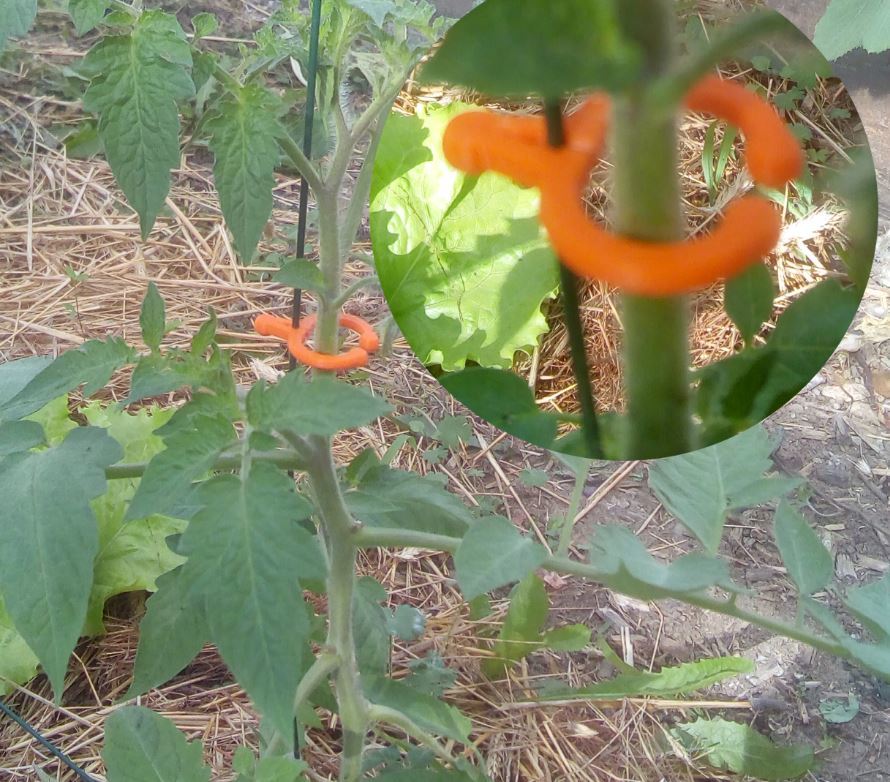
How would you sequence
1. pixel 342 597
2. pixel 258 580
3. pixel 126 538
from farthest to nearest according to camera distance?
pixel 126 538 → pixel 342 597 → pixel 258 580

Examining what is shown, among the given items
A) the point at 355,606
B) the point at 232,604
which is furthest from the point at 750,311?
the point at 355,606

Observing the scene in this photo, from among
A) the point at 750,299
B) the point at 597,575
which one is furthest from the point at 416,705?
the point at 750,299

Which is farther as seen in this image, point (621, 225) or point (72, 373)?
point (72, 373)

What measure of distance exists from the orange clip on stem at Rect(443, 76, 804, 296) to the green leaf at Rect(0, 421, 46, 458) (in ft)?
1.16

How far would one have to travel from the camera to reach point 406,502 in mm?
663

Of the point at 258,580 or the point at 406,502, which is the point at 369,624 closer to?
the point at 406,502

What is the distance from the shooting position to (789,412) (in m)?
1.29

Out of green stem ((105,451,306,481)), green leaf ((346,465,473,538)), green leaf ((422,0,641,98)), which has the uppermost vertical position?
green leaf ((422,0,641,98))

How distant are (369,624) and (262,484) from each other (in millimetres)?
321

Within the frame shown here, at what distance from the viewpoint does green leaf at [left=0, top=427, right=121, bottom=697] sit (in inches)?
18.3

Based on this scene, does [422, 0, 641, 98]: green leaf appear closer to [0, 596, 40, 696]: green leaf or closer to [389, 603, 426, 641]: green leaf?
[389, 603, 426, 641]: green leaf

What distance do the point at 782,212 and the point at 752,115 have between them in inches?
1.5

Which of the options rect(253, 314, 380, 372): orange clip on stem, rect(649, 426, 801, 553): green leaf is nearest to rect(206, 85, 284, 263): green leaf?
rect(253, 314, 380, 372): orange clip on stem

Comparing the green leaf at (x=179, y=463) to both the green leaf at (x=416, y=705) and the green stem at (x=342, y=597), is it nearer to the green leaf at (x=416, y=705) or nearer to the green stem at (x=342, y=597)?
the green stem at (x=342, y=597)
